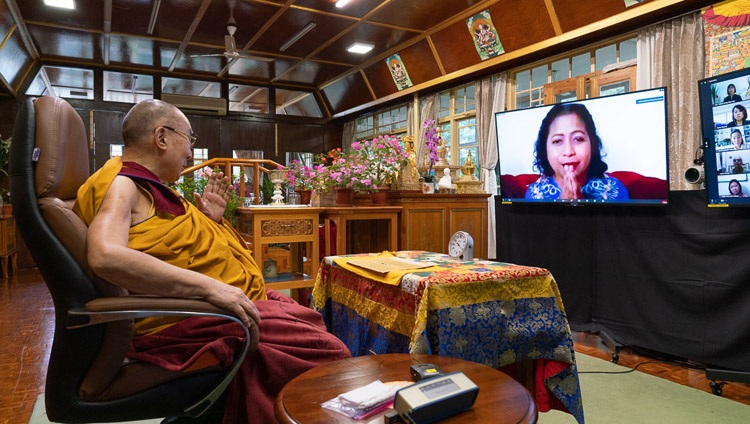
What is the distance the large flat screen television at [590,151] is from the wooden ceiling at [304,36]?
3.00 ft

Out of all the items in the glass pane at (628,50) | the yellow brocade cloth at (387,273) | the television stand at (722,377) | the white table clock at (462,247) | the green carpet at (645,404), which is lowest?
the green carpet at (645,404)

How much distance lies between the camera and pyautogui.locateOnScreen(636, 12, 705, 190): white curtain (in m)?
3.42

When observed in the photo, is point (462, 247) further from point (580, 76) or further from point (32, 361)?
point (580, 76)

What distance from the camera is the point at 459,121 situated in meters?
6.16

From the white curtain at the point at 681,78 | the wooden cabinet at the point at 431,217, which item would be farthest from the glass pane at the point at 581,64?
the wooden cabinet at the point at 431,217

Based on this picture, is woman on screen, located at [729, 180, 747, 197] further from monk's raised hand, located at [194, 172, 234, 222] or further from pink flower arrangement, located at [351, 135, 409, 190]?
monk's raised hand, located at [194, 172, 234, 222]

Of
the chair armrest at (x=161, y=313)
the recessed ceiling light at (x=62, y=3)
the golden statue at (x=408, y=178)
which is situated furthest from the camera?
the recessed ceiling light at (x=62, y=3)

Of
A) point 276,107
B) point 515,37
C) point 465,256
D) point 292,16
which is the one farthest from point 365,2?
point 276,107

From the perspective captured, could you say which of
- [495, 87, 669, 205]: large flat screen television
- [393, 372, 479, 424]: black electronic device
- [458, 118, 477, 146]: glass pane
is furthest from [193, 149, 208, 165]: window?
[393, 372, 479, 424]: black electronic device

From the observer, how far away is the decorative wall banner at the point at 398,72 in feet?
21.1

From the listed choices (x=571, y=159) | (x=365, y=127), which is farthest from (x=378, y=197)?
(x=365, y=127)

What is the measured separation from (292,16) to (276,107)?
137 inches

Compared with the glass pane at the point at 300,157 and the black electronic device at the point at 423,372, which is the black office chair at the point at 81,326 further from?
the glass pane at the point at 300,157

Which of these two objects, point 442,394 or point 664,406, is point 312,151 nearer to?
point 664,406
